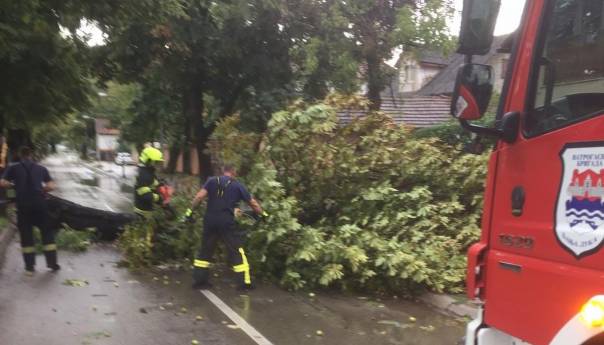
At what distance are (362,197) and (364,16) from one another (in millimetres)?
7882

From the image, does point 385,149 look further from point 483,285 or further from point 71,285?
point 483,285

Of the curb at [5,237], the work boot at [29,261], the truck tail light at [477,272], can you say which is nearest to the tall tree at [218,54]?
the curb at [5,237]

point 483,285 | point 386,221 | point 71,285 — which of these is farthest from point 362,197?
point 483,285

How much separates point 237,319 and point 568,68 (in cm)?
457

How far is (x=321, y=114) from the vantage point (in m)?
8.73

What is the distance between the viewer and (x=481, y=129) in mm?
3031

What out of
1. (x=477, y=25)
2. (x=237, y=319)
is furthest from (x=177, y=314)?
(x=477, y=25)

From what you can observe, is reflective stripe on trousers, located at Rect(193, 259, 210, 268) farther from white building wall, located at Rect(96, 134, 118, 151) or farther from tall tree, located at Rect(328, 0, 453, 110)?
white building wall, located at Rect(96, 134, 118, 151)

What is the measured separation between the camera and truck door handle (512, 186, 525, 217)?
115 inches

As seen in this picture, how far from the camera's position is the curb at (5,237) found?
29.8 feet

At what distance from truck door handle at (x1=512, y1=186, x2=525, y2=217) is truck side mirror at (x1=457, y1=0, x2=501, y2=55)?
2.33 ft

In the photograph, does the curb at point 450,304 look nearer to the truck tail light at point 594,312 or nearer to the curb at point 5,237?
the truck tail light at point 594,312

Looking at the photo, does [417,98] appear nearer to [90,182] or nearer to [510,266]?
[90,182]

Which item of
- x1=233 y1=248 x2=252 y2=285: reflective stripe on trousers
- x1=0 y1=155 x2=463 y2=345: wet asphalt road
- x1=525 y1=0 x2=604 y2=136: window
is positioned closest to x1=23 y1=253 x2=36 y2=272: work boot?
x1=0 y1=155 x2=463 y2=345: wet asphalt road
